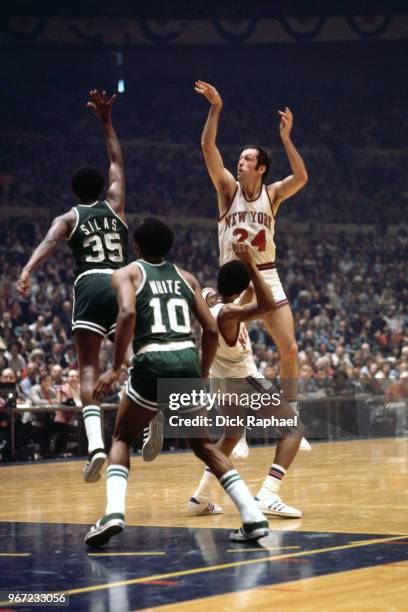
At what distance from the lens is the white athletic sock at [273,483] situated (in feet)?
25.8

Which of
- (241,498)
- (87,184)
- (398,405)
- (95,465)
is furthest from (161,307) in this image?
(398,405)

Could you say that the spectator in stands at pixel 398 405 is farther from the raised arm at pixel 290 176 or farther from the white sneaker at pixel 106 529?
the white sneaker at pixel 106 529

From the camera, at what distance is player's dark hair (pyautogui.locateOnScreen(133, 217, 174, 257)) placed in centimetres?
655

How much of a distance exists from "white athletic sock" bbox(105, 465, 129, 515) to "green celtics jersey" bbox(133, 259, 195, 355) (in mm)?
706

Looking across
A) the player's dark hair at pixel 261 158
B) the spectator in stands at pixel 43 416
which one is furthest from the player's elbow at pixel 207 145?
the spectator in stands at pixel 43 416

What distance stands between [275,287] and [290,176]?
0.86m

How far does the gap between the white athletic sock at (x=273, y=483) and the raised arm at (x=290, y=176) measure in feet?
6.94

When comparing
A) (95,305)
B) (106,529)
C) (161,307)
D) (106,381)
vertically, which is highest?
(95,305)

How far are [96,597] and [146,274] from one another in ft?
6.96

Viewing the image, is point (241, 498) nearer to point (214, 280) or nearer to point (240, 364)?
point (240, 364)

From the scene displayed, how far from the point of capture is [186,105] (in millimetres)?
36562

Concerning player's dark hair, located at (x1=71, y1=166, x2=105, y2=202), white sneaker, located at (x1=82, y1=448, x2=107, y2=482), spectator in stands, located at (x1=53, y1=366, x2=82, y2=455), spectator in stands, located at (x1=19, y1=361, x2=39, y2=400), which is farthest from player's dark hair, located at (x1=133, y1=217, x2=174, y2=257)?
spectator in stands, located at (x1=19, y1=361, x2=39, y2=400)

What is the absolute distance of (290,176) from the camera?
8.43 metres

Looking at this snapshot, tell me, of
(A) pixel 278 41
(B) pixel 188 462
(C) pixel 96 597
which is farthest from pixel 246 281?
(A) pixel 278 41
